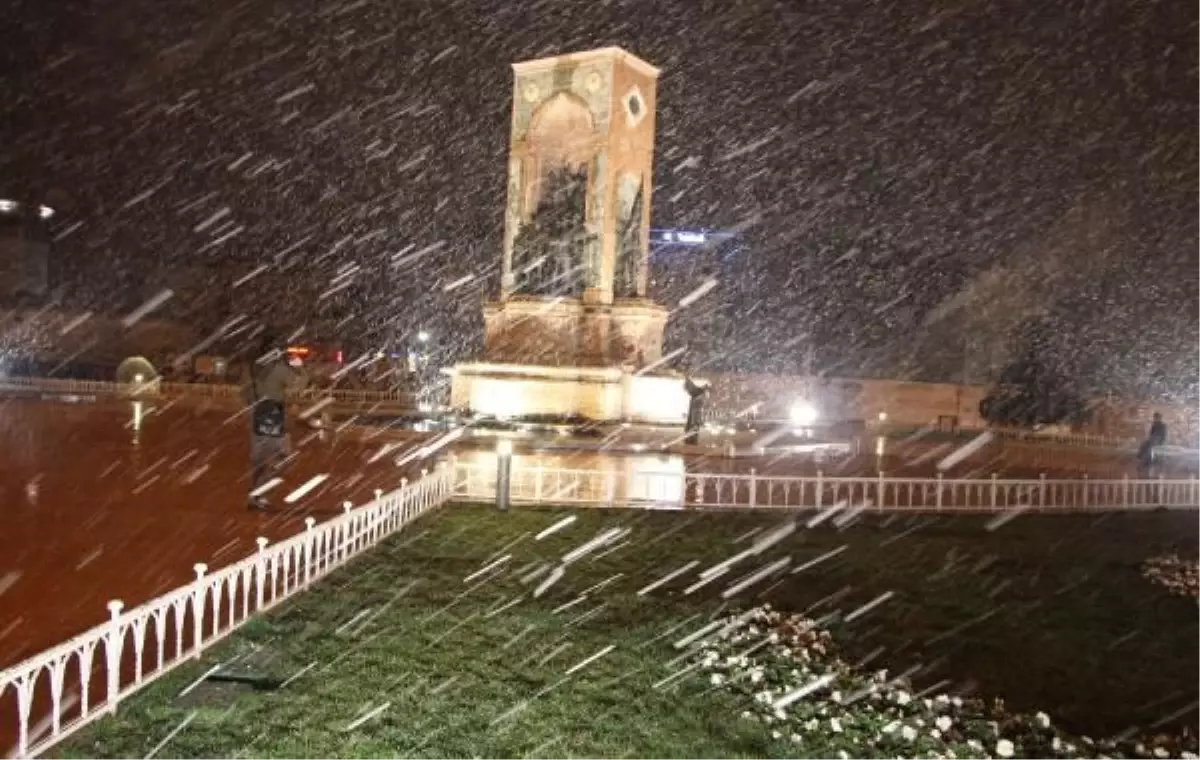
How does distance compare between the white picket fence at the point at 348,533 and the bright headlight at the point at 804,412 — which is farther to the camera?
the bright headlight at the point at 804,412

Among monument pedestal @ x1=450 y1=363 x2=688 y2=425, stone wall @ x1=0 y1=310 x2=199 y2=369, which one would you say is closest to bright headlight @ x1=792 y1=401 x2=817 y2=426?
monument pedestal @ x1=450 y1=363 x2=688 y2=425

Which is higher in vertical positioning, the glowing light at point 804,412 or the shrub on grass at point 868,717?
the glowing light at point 804,412

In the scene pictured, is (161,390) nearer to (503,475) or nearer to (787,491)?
(503,475)

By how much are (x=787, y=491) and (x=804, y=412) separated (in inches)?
833

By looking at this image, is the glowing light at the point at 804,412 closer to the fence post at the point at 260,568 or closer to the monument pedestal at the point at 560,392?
the monument pedestal at the point at 560,392

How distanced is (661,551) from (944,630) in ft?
9.72

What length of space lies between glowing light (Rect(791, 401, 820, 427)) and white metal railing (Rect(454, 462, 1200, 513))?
14.3 meters

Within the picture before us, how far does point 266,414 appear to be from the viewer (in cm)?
1130

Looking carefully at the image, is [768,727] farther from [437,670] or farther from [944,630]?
[944,630]

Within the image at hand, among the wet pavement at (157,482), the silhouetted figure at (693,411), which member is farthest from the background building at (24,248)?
the silhouetted figure at (693,411)

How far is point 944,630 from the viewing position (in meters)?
9.07

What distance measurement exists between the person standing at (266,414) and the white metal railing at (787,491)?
2.25 meters

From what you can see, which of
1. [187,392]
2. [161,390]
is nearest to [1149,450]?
[187,392]

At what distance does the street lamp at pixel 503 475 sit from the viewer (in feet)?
39.7
